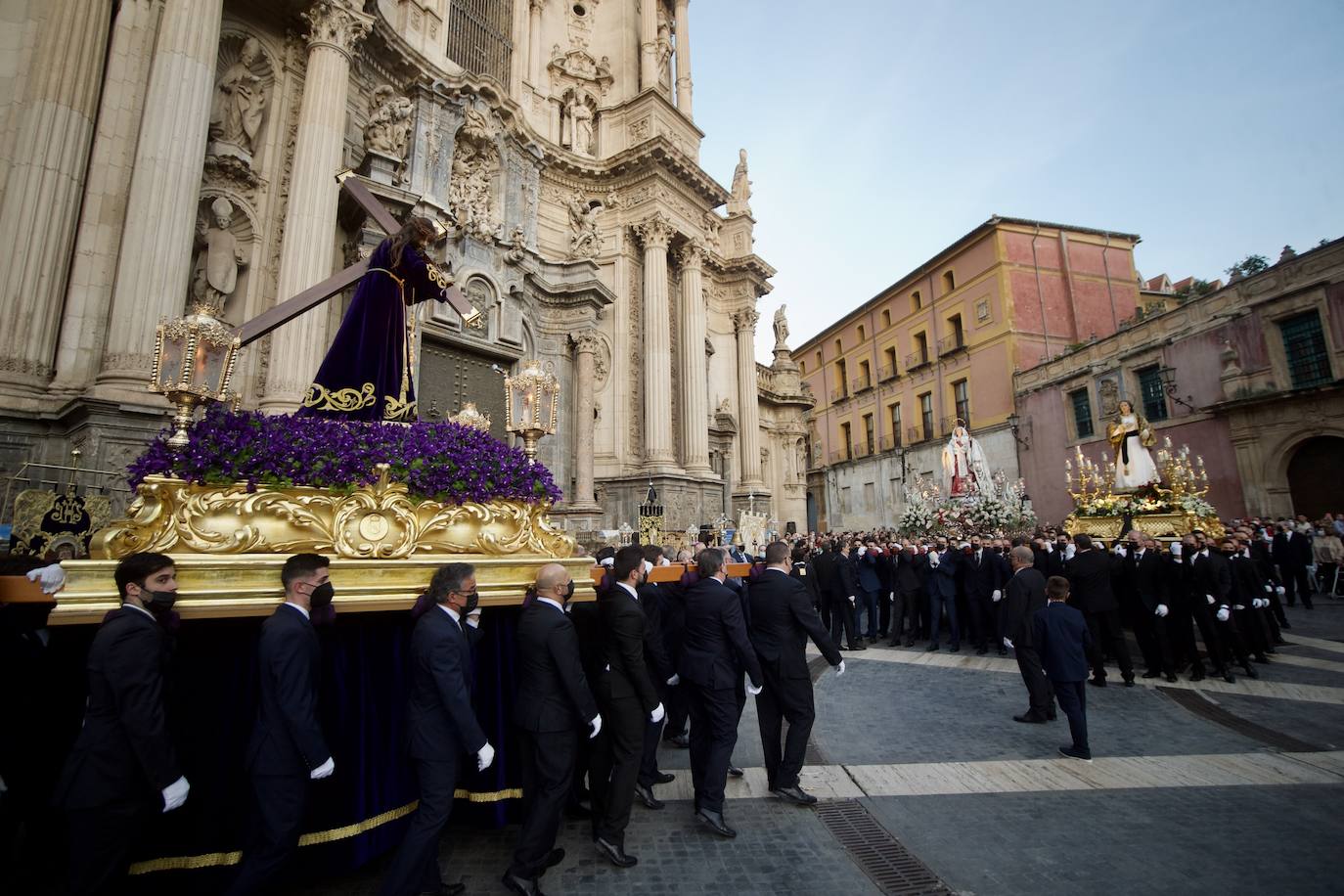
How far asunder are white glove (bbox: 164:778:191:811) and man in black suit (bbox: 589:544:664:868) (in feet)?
7.83

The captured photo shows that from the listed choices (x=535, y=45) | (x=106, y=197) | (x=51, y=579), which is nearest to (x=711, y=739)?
(x=51, y=579)

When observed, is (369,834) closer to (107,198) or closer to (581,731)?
(581,731)

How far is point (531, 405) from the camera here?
571 centimetres

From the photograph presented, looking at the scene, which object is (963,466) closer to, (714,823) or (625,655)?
(714,823)

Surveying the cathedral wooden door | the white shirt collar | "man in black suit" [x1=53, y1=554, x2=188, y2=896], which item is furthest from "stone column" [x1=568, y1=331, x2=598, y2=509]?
"man in black suit" [x1=53, y1=554, x2=188, y2=896]

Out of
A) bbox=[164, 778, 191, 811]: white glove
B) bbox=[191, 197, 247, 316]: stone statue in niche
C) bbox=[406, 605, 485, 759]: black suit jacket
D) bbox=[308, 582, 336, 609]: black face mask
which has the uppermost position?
bbox=[191, 197, 247, 316]: stone statue in niche

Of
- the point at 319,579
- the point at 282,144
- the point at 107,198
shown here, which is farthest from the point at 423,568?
the point at 282,144

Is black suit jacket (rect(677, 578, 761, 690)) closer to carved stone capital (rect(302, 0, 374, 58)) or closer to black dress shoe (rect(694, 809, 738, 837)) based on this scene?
black dress shoe (rect(694, 809, 738, 837))

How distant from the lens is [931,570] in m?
11.8

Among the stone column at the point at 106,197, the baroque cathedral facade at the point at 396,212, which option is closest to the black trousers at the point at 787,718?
the baroque cathedral facade at the point at 396,212

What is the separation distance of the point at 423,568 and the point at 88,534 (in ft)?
18.0

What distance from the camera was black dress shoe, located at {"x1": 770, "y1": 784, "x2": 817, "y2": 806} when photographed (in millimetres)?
4812

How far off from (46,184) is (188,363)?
25.4 feet

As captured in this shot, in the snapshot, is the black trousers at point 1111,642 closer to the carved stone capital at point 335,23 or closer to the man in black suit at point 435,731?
the man in black suit at point 435,731
